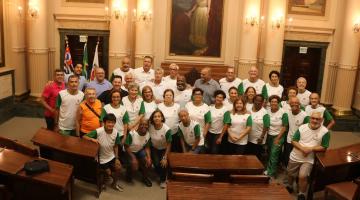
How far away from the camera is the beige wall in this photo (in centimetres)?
1135

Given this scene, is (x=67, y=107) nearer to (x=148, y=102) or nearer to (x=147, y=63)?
(x=148, y=102)

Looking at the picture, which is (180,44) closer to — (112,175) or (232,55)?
(232,55)

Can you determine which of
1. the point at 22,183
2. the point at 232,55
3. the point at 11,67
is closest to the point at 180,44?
the point at 232,55

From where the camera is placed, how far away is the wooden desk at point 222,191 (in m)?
4.38

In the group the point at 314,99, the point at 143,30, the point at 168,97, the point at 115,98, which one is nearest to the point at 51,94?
the point at 115,98

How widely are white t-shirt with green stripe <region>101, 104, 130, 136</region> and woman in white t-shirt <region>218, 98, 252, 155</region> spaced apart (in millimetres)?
1695

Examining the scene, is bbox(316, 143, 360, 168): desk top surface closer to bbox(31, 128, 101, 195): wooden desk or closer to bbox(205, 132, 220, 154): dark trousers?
bbox(205, 132, 220, 154): dark trousers

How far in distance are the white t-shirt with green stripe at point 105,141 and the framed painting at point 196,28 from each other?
634 centimetres

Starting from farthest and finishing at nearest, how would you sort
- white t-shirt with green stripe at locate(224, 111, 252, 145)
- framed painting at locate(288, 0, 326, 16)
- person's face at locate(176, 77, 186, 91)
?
framed painting at locate(288, 0, 326, 16)
person's face at locate(176, 77, 186, 91)
white t-shirt with green stripe at locate(224, 111, 252, 145)

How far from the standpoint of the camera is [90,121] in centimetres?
634

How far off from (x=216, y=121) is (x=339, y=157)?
2.08 m

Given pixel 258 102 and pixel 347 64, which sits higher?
pixel 347 64

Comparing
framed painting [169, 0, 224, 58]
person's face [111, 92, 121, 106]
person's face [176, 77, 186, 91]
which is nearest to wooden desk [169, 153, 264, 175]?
person's face [111, 92, 121, 106]

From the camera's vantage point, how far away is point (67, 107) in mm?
6598
